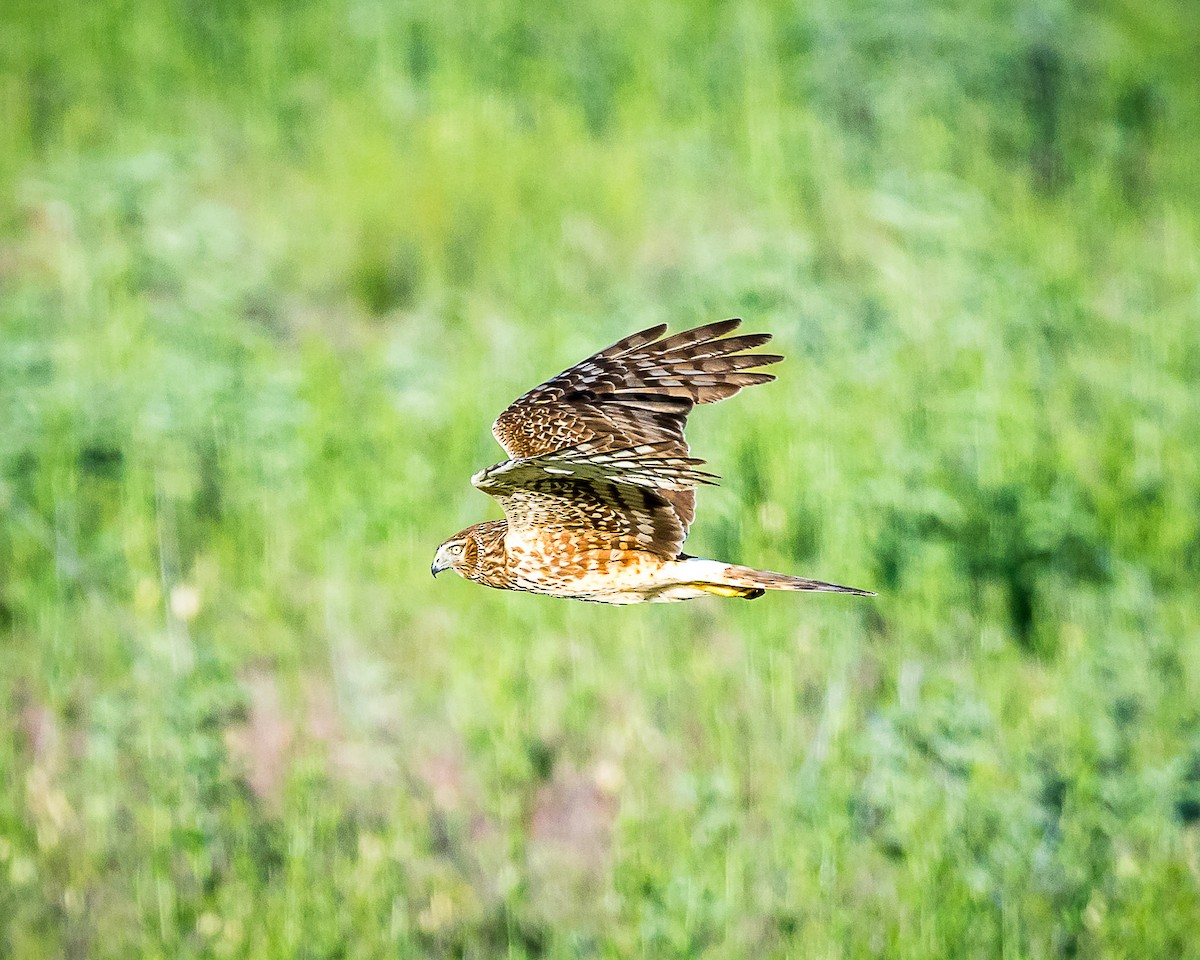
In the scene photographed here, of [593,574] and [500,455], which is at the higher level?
[500,455]

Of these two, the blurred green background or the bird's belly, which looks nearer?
the bird's belly

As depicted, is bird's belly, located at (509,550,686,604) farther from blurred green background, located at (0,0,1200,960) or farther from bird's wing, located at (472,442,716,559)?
blurred green background, located at (0,0,1200,960)

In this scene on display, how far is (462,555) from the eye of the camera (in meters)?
4.68

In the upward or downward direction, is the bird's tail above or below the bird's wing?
below

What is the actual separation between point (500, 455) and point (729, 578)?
3.23 m

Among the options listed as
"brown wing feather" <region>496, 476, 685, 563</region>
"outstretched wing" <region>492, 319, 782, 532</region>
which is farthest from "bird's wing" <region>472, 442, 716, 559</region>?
"outstretched wing" <region>492, 319, 782, 532</region>

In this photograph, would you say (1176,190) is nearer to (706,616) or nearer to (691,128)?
(691,128)

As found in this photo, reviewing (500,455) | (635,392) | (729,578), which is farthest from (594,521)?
(500,455)

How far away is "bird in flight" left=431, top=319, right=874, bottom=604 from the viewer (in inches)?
167

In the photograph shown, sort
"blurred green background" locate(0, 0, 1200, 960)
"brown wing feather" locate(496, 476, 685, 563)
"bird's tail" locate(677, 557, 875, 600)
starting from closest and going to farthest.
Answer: "bird's tail" locate(677, 557, 875, 600), "brown wing feather" locate(496, 476, 685, 563), "blurred green background" locate(0, 0, 1200, 960)

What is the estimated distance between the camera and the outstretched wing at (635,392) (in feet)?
15.3

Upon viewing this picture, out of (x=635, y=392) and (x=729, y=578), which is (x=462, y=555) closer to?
(x=635, y=392)

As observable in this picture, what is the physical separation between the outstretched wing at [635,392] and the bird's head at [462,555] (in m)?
0.29

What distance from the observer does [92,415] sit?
757cm
